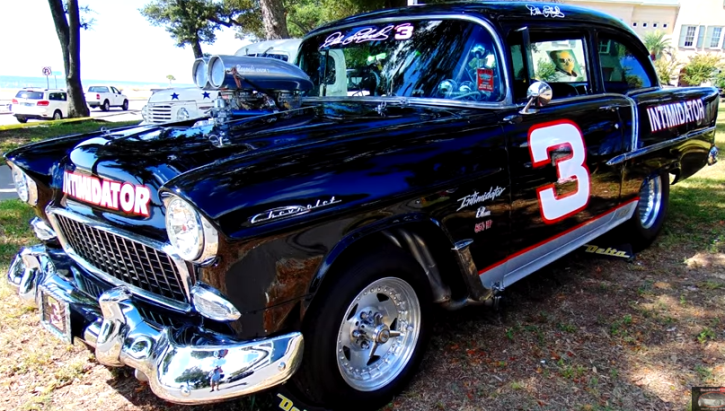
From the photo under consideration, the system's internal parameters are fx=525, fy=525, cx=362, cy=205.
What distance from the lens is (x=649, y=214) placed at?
14.7 feet

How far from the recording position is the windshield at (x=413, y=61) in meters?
2.91

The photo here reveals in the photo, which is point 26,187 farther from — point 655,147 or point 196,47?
point 196,47

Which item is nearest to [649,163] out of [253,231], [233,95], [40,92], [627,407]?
[627,407]

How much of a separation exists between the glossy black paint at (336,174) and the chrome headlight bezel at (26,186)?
0.05 m

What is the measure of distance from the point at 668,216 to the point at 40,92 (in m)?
24.8

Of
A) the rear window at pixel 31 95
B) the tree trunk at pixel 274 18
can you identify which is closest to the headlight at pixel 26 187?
the tree trunk at pixel 274 18

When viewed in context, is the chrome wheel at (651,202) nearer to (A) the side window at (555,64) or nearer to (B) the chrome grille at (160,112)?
(A) the side window at (555,64)

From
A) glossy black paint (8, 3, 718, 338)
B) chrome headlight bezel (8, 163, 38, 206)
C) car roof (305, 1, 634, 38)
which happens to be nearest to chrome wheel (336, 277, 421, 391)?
glossy black paint (8, 3, 718, 338)

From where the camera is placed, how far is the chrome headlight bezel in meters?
2.72

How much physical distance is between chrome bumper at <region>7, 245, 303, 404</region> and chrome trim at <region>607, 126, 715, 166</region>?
254cm

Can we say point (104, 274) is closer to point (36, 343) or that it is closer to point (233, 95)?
point (36, 343)

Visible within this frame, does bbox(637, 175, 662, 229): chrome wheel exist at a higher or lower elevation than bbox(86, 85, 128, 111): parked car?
higher
